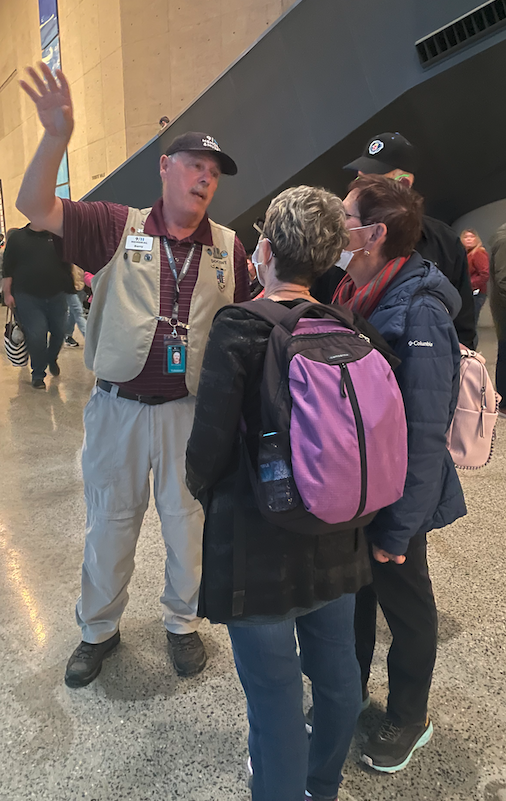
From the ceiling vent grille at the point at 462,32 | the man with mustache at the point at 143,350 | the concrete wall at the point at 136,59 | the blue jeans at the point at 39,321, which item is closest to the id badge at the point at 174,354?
the man with mustache at the point at 143,350

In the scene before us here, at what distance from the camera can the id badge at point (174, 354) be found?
169 cm

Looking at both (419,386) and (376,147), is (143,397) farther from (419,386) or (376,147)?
(376,147)

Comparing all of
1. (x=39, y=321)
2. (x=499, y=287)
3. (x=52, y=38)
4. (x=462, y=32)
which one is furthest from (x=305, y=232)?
(x=52, y=38)

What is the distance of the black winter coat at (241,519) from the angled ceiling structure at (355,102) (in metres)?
5.87

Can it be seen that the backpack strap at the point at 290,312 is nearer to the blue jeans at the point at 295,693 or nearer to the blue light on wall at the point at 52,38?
the blue jeans at the point at 295,693

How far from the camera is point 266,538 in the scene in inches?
42.1

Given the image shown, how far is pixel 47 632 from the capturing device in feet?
6.84

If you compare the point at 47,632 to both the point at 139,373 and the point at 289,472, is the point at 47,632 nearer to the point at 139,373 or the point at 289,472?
the point at 139,373

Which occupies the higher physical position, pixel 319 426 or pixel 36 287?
pixel 36 287

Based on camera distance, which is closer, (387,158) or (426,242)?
(426,242)

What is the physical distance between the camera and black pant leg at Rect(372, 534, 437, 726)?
4.58ft

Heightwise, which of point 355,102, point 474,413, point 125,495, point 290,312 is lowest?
point 474,413

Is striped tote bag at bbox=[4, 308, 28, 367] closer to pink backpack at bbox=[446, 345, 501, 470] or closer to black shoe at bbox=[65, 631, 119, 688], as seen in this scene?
black shoe at bbox=[65, 631, 119, 688]

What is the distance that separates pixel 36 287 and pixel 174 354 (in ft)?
13.8
